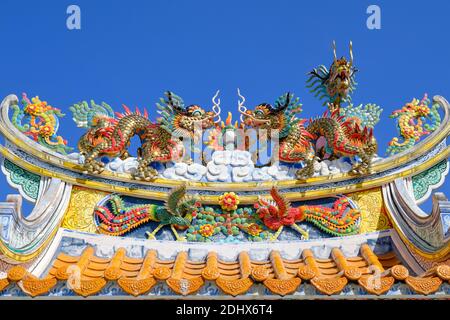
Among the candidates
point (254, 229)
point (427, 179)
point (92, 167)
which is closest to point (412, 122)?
point (427, 179)

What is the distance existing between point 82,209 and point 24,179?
0.77 m

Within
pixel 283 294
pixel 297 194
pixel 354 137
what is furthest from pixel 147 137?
pixel 283 294

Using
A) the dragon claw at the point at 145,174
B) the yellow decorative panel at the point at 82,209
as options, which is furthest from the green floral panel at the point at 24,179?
the dragon claw at the point at 145,174

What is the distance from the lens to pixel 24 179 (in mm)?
7320

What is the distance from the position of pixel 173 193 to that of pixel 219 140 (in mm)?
1115

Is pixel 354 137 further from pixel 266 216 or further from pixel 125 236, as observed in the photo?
pixel 125 236

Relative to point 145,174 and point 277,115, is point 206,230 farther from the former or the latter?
point 277,115

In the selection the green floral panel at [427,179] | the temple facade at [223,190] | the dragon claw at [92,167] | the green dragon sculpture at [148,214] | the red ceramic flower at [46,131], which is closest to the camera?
the temple facade at [223,190]

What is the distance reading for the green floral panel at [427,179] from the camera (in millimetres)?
7387

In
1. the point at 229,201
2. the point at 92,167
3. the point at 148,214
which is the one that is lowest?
the point at 148,214

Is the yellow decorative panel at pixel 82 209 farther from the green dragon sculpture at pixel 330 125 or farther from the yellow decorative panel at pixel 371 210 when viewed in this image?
the yellow decorative panel at pixel 371 210

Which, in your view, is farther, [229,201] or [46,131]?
[46,131]

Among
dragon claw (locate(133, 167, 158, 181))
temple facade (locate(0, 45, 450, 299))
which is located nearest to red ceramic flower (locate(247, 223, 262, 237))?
temple facade (locate(0, 45, 450, 299))

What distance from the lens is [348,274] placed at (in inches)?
196
